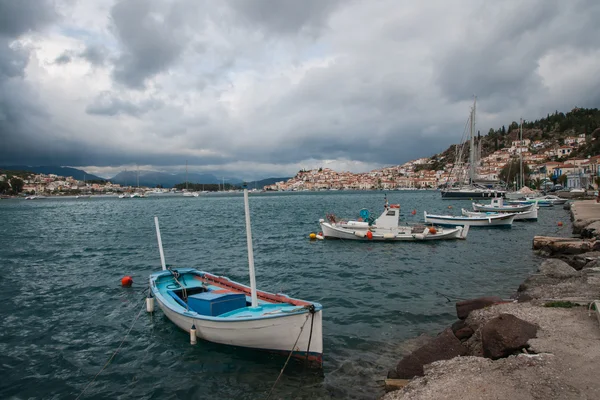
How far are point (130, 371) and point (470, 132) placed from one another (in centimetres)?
8750

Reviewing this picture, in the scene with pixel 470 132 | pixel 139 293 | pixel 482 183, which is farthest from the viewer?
pixel 482 183

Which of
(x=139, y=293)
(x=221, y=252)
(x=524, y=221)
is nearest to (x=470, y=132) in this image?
(x=524, y=221)

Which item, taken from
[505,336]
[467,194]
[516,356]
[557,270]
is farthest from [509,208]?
[467,194]

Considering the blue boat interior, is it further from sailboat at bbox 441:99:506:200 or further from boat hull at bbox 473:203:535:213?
sailboat at bbox 441:99:506:200

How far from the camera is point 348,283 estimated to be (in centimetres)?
1605

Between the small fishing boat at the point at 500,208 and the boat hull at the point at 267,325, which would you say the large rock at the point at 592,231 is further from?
the boat hull at the point at 267,325

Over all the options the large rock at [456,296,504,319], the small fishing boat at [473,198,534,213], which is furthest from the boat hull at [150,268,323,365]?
the small fishing boat at [473,198,534,213]

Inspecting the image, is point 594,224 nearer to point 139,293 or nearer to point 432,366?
point 432,366

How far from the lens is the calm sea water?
809cm

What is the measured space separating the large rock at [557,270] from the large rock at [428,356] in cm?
703

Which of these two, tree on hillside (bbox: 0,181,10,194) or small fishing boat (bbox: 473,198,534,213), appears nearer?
small fishing boat (bbox: 473,198,534,213)

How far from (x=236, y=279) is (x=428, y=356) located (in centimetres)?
1165

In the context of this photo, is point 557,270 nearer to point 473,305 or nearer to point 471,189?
point 473,305

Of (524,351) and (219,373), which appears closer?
(524,351)
